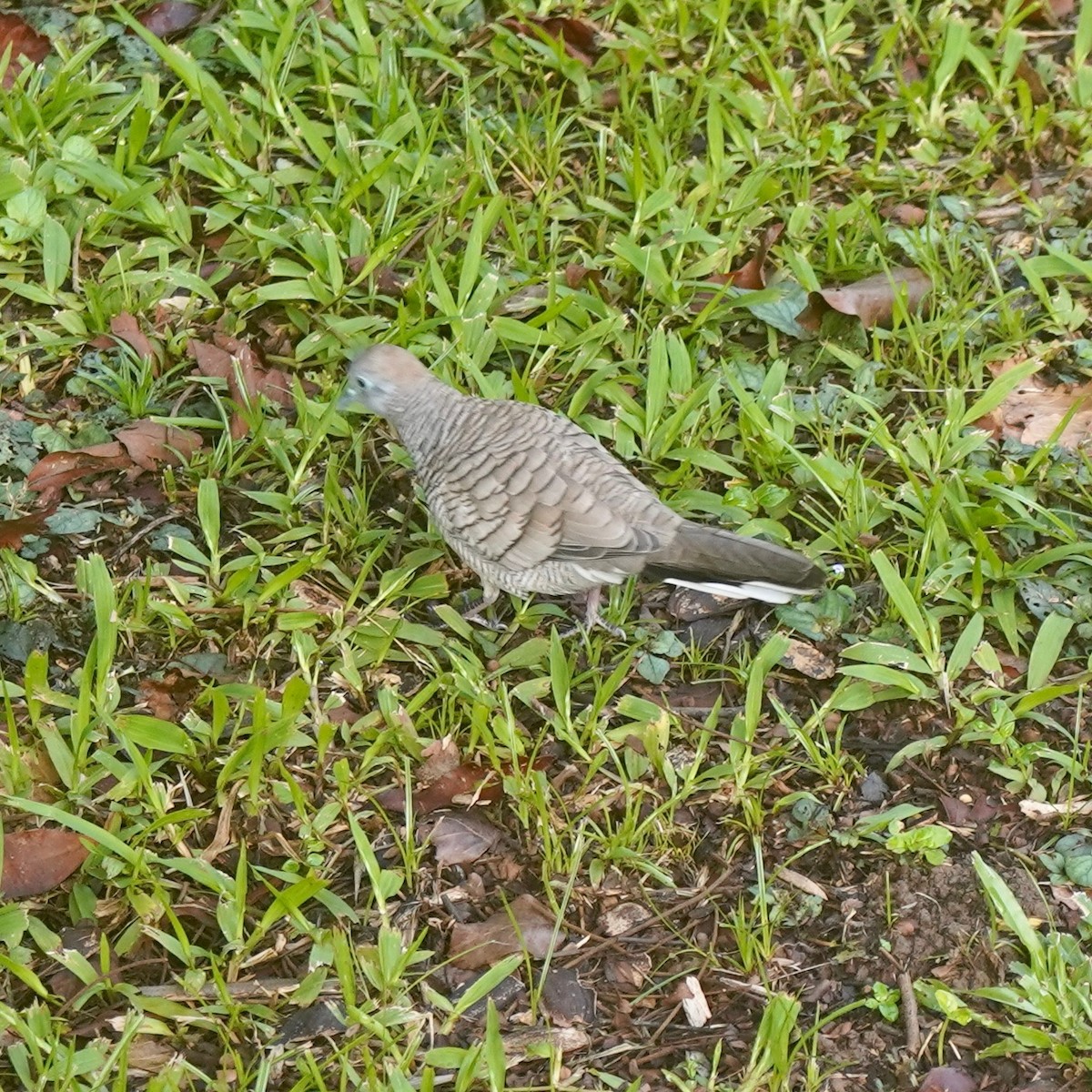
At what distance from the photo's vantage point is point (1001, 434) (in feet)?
15.9

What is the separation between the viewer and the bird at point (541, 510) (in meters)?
4.01

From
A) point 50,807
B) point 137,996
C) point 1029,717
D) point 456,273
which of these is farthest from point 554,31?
point 137,996

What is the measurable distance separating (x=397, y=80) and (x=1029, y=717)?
3.60 m

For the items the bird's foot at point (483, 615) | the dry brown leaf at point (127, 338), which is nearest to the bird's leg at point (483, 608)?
the bird's foot at point (483, 615)

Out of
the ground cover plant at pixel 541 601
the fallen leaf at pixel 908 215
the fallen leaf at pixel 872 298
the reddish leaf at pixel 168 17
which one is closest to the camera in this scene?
the ground cover plant at pixel 541 601

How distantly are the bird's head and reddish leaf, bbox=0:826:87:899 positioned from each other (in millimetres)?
1709

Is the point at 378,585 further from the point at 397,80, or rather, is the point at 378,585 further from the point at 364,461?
the point at 397,80

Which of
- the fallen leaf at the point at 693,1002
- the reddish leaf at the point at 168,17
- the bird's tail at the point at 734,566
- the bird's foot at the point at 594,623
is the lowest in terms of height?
the fallen leaf at the point at 693,1002

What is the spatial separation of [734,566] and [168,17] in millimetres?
3734

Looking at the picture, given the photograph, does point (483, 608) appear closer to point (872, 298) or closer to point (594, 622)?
point (594, 622)

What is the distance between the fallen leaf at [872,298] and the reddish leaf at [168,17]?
3038 mm

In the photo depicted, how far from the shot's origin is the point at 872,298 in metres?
5.06

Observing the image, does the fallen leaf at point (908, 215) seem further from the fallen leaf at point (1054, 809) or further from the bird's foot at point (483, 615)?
the fallen leaf at point (1054, 809)

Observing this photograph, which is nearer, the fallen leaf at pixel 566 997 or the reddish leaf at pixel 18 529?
the fallen leaf at pixel 566 997
